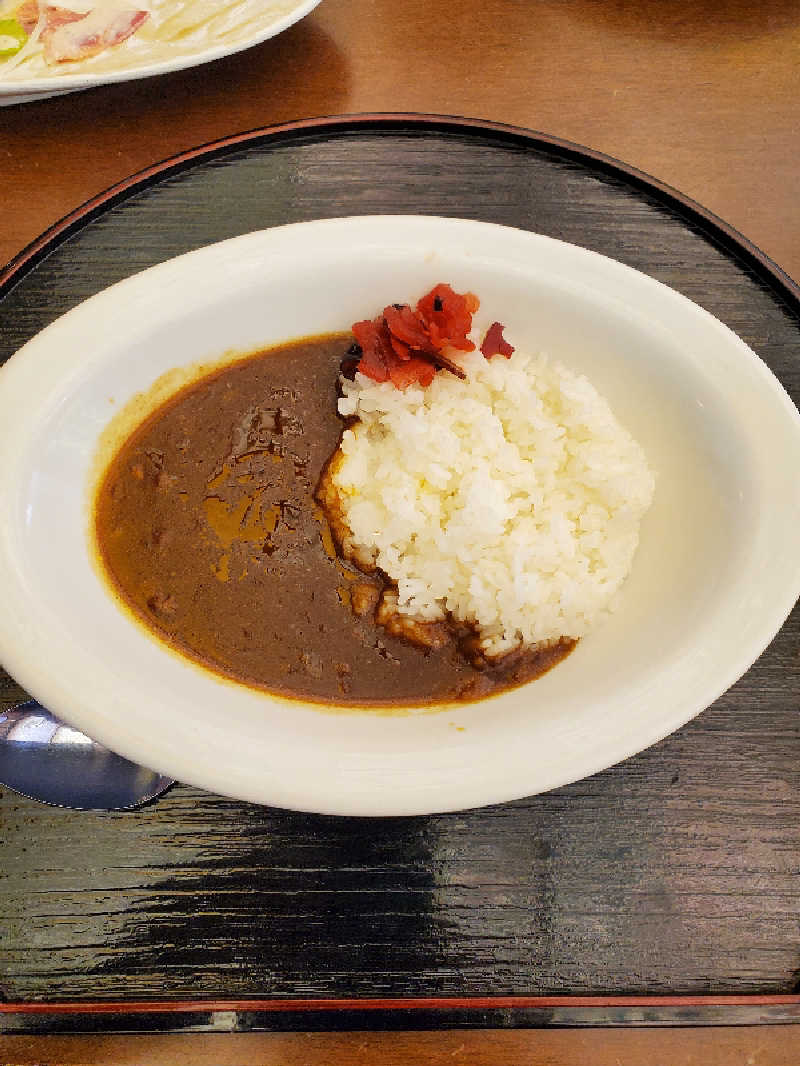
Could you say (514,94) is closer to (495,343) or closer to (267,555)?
(495,343)

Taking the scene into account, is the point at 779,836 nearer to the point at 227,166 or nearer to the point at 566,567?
the point at 566,567

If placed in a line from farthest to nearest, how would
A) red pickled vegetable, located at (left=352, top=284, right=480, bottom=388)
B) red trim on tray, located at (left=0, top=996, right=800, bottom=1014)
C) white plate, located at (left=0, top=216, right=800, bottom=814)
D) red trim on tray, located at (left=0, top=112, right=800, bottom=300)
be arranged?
red trim on tray, located at (left=0, top=112, right=800, bottom=300), red pickled vegetable, located at (left=352, top=284, right=480, bottom=388), red trim on tray, located at (left=0, top=996, right=800, bottom=1014), white plate, located at (left=0, top=216, right=800, bottom=814)

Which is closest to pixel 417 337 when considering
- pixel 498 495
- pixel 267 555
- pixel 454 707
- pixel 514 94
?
pixel 498 495

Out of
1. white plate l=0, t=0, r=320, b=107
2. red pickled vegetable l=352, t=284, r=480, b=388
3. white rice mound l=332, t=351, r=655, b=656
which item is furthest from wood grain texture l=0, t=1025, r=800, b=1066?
white plate l=0, t=0, r=320, b=107

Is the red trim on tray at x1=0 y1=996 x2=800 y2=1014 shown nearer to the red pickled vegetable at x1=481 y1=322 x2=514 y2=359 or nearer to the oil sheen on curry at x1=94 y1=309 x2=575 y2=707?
the oil sheen on curry at x1=94 y1=309 x2=575 y2=707

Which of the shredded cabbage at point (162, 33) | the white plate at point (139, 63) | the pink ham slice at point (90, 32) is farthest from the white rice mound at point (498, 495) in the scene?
the pink ham slice at point (90, 32)

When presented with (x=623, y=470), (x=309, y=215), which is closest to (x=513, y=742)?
(x=623, y=470)
